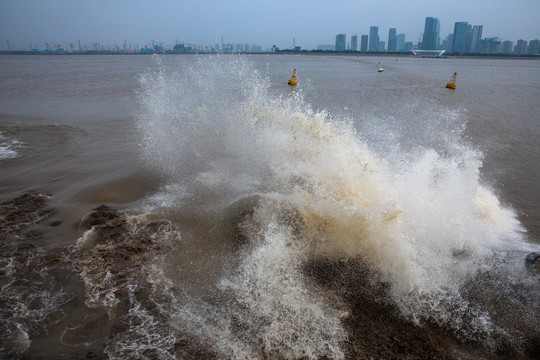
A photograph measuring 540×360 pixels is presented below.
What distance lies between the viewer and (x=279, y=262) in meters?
5.02

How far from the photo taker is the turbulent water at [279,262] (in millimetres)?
3828

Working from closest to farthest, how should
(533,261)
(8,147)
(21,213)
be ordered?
(533,261), (21,213), (8,147)

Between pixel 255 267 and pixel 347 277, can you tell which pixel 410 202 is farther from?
pixel 255 267

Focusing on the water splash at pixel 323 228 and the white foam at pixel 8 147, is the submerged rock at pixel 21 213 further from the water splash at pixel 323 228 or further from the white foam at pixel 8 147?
Result: the white foam at pixel 8 147

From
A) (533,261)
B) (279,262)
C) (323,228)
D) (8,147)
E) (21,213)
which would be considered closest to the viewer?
(279,262)

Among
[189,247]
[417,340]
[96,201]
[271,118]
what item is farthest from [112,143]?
[417,340]

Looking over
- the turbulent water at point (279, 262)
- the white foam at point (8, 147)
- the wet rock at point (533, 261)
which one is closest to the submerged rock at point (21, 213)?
the turbulent water at point (279, 262)

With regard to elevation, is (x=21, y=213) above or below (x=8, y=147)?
below

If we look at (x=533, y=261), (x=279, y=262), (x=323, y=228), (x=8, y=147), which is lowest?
(x=533, y=261)

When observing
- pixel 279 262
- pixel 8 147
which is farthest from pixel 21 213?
pixel 8 147

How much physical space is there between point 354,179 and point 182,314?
415cm

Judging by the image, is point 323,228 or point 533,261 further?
point 323,228

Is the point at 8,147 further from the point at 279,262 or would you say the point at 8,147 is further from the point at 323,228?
the point at 323,228

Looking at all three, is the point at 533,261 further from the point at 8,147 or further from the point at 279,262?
the point at 8,147
